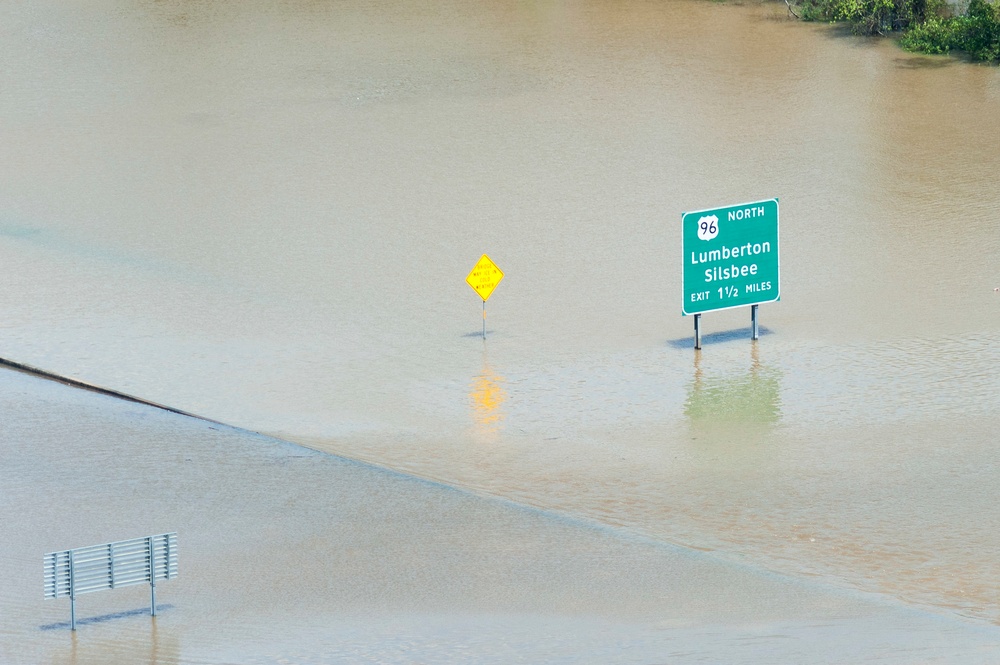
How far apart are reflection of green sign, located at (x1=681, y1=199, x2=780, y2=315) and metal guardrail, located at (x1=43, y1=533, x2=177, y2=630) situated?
8.96 metres

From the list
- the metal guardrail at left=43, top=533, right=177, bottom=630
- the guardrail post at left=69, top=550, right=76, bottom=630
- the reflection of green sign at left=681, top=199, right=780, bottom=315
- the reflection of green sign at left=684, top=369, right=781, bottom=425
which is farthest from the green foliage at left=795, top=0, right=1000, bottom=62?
the guardrail post at left=69, top=550, right=76, bottom=630

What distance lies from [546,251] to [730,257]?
172 inches

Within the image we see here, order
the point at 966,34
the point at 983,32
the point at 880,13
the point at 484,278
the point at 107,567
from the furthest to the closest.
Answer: the point at 880,13, the point at 966,34, the point at 983,32, the point at 484,278, the point at 107,567

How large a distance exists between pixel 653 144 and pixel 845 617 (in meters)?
17.5

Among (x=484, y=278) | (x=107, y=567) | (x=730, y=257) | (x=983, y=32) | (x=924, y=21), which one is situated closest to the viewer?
(x=107, y=567)

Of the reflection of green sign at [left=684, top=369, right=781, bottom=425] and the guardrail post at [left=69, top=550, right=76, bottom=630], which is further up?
the reflection of green sign at [left=684, top=369, right=781, bottom=425]

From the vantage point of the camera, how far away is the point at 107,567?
40.3ft

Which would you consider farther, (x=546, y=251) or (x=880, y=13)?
(x=880, y=13)

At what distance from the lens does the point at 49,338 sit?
2062 cm

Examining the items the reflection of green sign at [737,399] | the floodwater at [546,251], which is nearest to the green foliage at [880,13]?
the floodwater at [546,251]

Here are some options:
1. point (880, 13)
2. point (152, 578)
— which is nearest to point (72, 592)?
point (152, 578)

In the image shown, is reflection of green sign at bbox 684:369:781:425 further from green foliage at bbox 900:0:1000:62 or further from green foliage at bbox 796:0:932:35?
green foliage at bbox 796:0:932:35

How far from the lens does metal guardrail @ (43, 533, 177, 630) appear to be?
12.0m

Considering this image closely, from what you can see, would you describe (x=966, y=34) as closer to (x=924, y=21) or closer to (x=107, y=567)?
(x=924, y=21)
